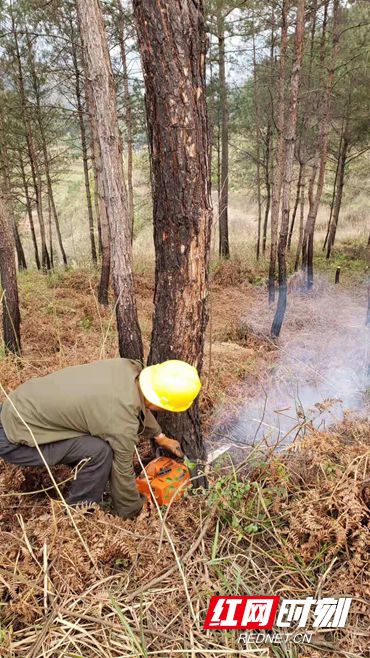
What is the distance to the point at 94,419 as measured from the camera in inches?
106

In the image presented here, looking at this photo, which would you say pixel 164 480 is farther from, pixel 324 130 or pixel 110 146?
pixel 324 130

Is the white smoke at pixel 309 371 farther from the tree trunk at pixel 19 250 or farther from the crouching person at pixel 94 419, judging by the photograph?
the tree trunk at pixel 19 250

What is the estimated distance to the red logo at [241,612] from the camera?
6.63 ft

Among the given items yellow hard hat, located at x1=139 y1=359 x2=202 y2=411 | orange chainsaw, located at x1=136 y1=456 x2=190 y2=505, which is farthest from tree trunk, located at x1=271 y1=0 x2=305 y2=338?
yellow hard hat, located at x1=139 y1=359 x2=202 y2=411

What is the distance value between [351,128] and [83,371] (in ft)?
50.4

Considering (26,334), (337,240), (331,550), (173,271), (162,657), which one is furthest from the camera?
(337,240)

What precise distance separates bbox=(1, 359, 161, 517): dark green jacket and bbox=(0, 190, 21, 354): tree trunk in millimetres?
2929

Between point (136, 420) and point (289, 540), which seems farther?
point (136, 420)

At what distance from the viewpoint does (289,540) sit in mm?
2395

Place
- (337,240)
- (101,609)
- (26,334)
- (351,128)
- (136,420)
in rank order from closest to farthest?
(101,609) → (136,420) → (26,334) → (351,128) → (337,240)

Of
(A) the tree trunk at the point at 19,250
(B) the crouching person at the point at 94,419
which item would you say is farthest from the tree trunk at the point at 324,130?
(A) the tree trunk at the point at 19,250

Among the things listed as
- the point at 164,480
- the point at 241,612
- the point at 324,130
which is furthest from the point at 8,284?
the point at 324,130

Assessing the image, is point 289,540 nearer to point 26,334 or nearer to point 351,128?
point 26,334

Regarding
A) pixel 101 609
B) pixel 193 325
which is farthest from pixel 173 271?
pixel 101 609
